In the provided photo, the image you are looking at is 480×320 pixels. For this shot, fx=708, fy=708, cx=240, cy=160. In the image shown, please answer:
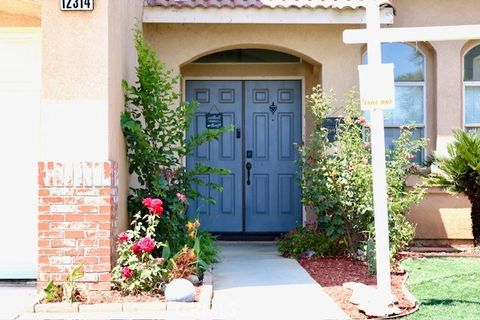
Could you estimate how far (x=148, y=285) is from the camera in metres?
7.07

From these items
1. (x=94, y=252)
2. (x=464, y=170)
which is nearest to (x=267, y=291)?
(x=94, y=252)

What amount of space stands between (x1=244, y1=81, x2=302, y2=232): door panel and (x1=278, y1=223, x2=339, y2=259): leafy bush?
170 cm

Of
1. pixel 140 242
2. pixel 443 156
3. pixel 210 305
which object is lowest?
pixel 210 305

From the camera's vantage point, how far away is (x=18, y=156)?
8102 millimetres

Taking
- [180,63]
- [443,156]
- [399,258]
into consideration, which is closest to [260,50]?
[180,63]

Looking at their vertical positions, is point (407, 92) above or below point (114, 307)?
above

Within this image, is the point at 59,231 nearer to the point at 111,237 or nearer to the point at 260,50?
the point at 111,237

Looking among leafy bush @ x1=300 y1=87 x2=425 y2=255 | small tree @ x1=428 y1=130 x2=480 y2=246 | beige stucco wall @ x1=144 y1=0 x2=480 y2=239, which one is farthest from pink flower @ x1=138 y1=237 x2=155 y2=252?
small tree @ x1=428 y1=130 x2=480 y2=246

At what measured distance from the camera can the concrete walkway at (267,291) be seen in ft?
21.6

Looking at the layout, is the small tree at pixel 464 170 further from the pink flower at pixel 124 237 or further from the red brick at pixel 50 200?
the red brick at pixel 50 200

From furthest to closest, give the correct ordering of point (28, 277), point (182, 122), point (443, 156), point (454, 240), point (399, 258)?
point (454, 240), point (443, 156), point (399, 258), point (182, 122), point (28, 277)

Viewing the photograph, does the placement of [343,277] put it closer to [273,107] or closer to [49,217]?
[49,217]

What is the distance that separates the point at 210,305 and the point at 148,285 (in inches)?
27.2

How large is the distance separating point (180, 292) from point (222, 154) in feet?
18.9
